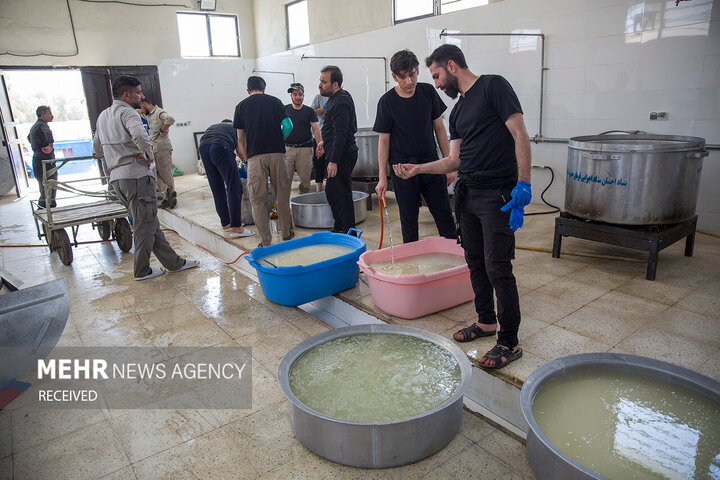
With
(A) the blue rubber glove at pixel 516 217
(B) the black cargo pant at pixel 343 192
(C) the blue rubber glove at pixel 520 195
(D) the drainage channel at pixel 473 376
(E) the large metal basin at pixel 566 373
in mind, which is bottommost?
(D) the drainage channel at pixel 473 376

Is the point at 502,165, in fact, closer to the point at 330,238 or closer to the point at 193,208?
the point at 330,238

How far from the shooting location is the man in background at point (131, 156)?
3.88 meters

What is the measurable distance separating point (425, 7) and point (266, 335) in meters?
5.68

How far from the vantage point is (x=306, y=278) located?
3.40 m

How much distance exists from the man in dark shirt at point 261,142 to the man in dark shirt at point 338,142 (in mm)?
460

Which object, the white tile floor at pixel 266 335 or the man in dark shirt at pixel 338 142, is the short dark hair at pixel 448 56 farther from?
the man in dark shirt at pixel 338 142

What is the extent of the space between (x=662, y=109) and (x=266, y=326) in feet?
14.1

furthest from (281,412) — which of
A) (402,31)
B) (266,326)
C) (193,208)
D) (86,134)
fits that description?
(86,134)

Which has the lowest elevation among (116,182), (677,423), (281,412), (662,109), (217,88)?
(281,412)

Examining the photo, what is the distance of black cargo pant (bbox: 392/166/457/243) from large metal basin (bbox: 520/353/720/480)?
4.98 ft

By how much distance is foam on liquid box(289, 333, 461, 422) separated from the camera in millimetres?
2148

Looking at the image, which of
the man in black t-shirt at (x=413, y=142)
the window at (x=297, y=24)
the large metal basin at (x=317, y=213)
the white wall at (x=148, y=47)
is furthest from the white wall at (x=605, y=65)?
the white wall at (x=148, y=47)

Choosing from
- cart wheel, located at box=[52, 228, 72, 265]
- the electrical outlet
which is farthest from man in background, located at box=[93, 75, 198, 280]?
the electrical outlet

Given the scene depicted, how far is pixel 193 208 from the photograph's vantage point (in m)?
7.04
